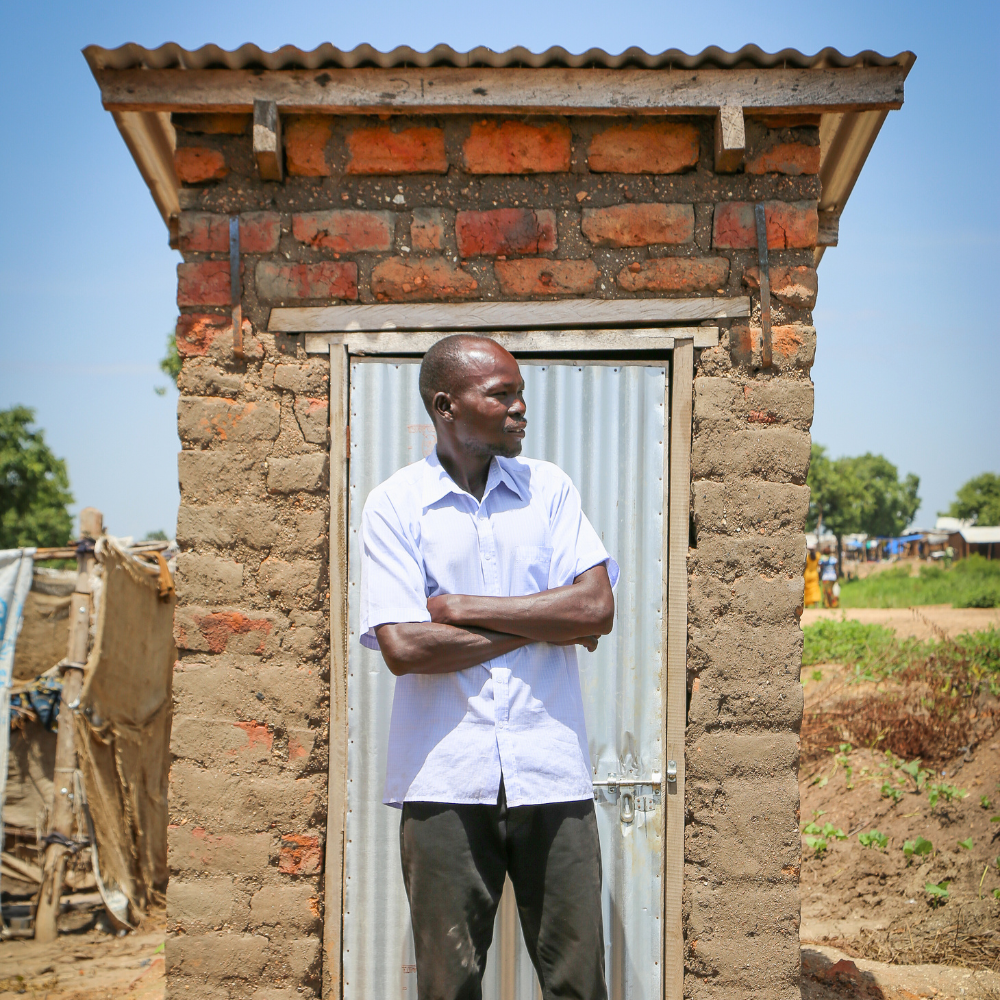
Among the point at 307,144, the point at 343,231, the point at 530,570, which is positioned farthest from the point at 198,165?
the point at 530,570

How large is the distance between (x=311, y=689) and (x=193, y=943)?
888 mm

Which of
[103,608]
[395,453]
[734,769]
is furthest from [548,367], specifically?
[103,608]

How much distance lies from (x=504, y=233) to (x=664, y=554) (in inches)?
47.2

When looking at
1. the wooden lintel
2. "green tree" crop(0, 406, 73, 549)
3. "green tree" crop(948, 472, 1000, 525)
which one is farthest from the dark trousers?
"green tree" crop(948, 472, 1000, 525)

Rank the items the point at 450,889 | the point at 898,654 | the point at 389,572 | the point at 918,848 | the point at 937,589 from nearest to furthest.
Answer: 1. the point at 450,889
2. the point at 389,572
3. the point at 918,848
4. the point at 898,654
5. the point at 937,589

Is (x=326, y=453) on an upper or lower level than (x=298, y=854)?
upper

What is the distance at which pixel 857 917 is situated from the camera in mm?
4816

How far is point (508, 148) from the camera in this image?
2932mm

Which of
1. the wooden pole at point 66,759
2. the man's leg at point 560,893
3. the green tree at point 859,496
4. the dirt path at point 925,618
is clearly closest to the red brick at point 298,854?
the man's leg at point 560,893

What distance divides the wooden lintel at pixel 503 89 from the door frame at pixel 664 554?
2.28 feet

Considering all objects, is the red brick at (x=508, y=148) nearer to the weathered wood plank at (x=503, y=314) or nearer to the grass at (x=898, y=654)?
the weathered wood plank at (x=503, y=314)

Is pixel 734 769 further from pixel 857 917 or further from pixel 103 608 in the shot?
pixel 103 608

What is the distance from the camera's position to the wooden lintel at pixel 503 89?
9.17ft

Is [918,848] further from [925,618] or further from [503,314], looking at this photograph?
[925,618]
